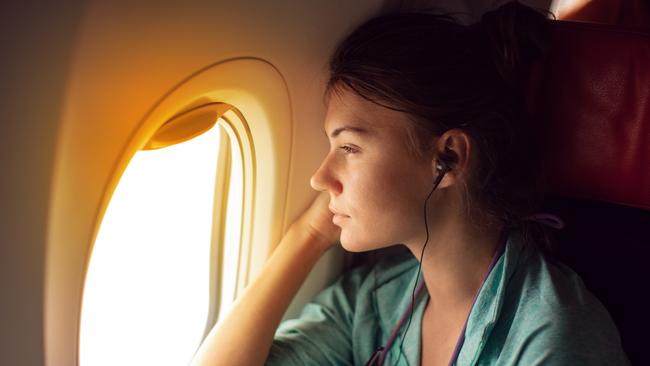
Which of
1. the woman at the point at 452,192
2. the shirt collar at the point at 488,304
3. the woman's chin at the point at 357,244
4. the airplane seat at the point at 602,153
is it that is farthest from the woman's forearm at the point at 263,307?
the airplane seat at the point at 602,153

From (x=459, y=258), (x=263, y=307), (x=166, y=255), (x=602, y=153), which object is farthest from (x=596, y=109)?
(x=166, y=255)

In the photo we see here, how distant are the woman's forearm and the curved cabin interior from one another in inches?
1.9

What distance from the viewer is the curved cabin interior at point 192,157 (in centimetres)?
66

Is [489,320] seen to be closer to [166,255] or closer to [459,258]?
[459,258]

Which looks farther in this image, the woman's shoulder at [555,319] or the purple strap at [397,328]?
the purple strap at [397,328]

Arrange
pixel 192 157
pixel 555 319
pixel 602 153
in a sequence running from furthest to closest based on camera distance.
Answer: pixel 192 157 → pixel 602 153 → pixel 555 319

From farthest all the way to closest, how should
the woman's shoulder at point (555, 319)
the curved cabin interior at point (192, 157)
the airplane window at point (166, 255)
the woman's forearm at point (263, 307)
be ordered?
the woman's forearm at point (263, 307) → the airplane window at point (166, 255) → the woman's shoulder at point (555, 319) → the curved cabin interior at point (192, 157)

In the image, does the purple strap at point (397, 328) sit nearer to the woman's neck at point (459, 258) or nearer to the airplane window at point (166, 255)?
the woman's neck at point (459, 258)

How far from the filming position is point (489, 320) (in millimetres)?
1041

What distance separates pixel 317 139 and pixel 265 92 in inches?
9.2

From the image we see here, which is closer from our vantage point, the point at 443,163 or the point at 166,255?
the point at 443,163

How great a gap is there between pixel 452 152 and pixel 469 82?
0.41ft

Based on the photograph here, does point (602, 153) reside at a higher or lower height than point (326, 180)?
Answer: lower

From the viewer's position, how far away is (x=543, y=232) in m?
1.14
